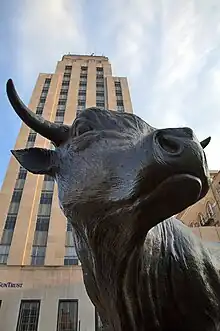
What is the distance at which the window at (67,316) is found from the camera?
1836 centimetres

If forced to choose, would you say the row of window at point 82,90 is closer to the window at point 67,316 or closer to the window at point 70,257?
the window at point 70,257

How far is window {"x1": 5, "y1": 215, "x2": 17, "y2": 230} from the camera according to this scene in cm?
2653

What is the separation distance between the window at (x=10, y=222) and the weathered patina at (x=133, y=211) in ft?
84.0

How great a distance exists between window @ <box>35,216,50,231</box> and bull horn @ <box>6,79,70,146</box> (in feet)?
83.4

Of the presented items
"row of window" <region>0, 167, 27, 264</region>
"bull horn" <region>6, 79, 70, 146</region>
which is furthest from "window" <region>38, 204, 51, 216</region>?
"bull horn" <region>6, 79, 70, 146</region>

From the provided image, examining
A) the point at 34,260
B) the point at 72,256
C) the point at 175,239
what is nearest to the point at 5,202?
the point at 34,260

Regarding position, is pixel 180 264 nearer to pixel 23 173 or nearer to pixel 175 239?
pixel 175 239

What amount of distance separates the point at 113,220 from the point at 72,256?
2365 centimetres

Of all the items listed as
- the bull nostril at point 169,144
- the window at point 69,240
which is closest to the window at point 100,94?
the window at point 69,240

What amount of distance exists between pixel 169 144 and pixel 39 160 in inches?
52.2

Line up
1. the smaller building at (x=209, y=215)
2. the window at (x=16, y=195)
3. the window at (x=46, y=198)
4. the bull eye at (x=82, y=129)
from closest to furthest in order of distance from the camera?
the bull eye at (x=82, y=129) → the smaller building at (x=209, y=215) → the window at (x=16, y=195) → the window at (x=46, y=198)

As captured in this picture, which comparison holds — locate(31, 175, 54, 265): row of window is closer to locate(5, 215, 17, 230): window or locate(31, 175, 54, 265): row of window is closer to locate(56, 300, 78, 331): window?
locate(5, 215, 17, 230): window

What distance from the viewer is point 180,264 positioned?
2273 mm

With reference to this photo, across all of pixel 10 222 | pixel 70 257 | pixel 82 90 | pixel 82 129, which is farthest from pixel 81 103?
pixel 82 129
